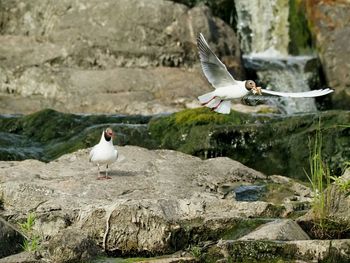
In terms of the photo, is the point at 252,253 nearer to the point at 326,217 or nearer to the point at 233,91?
the point at 326,217

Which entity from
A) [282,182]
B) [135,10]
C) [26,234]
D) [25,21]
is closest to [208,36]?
[135,10]

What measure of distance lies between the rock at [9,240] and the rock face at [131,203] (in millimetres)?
240

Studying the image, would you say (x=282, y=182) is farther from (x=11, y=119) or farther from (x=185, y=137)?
(x=11, y=119)

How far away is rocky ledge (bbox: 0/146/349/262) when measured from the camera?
8.34 m

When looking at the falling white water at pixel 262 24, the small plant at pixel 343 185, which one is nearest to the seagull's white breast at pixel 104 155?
the small plant at pixel 343 185

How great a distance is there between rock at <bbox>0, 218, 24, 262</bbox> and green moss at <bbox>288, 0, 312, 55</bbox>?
17.2 meters

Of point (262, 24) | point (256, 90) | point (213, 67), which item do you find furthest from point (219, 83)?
point (262, 24)

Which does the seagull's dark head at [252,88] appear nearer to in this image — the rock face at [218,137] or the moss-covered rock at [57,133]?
the rock face at [218,137]

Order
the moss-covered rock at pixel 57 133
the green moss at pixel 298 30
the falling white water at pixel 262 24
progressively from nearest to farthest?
the moss-covered rock at pixel 57 133, the green moss at pixel 298 30, the falling white water at pixel 262 24

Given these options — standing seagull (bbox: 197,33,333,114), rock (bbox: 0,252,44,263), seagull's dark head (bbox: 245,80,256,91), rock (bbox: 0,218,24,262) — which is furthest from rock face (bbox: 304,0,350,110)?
rock (bbox: 0,252,44,263)

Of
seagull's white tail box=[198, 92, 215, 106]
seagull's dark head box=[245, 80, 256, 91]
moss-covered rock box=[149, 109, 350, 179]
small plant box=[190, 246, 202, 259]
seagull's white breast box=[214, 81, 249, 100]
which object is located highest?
seagull's dark head box=[245, 80, 256, 91]

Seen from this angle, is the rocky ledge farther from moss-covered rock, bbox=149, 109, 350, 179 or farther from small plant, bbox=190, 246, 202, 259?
moss-covered rock, bbox=149, 109, 350, 179

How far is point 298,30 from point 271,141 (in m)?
10.0

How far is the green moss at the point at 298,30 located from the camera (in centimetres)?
2491
